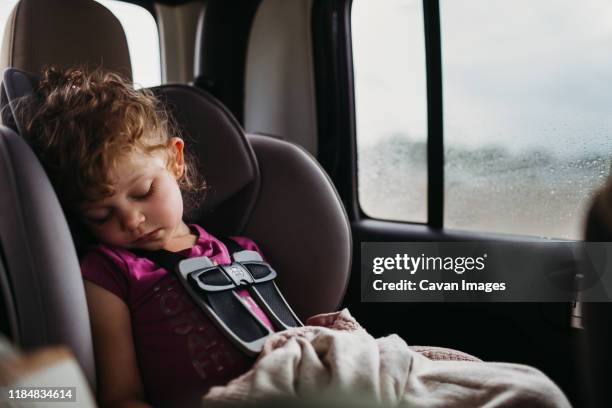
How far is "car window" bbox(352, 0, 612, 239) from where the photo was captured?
1251 mm

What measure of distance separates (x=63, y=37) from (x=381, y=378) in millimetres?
981

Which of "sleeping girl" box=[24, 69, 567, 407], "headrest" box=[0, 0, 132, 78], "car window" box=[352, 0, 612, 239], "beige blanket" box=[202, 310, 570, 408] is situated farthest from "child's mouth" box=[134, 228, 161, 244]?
"car window" box=[352, 0, 612, 239]

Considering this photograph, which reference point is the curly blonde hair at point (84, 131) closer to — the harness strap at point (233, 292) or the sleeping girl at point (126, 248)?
the sleeping girl at point (126, 248)

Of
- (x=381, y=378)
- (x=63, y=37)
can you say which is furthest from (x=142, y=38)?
(x=381, y=378)

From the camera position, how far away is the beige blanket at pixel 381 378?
0.62 m

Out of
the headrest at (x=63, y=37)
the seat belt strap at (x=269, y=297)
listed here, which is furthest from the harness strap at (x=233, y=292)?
the headrest at (x=63, y=37)

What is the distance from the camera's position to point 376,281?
4.08 feet

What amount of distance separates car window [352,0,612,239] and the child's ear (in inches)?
34.2

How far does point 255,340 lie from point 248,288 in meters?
0.13

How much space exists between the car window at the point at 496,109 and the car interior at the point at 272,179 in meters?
0.05

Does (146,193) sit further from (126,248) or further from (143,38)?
(143,38)

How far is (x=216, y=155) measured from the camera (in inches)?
43.0

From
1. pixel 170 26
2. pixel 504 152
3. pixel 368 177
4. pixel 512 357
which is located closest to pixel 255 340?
pixel 512 357

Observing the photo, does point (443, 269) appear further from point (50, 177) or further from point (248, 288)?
point (50, 177)
